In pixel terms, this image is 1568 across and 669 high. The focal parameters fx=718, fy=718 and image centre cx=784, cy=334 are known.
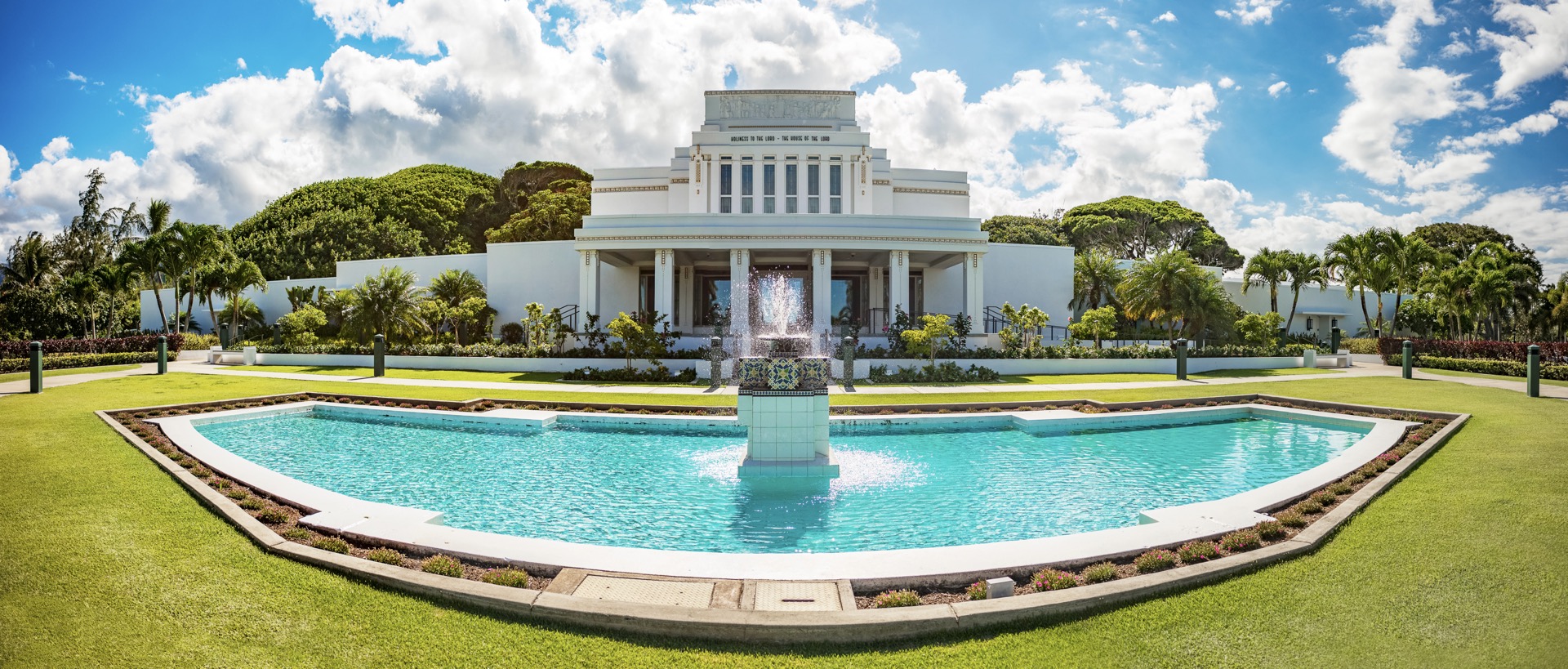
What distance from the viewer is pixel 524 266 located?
2925 centimetres

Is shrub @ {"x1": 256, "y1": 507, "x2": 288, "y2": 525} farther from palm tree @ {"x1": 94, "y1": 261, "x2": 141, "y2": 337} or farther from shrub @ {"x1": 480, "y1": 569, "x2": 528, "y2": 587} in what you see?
palm tree @ {"x1": 94, "y1": 261, "x2": 141, "y2": 337}

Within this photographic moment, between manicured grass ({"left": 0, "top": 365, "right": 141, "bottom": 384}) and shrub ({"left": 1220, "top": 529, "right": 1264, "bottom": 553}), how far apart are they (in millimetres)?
26597

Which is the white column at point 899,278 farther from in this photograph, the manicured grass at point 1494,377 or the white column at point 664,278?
the manicured grass at point 1494,377

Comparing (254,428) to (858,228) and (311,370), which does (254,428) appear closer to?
(311,370)

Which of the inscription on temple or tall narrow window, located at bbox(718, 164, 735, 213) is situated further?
the inscription on temple

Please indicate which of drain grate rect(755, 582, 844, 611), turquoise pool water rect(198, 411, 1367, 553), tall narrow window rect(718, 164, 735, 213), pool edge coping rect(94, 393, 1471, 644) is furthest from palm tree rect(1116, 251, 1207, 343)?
drain grate rect(755, 582, 844, 611)

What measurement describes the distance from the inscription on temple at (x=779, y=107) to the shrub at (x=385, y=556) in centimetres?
2802

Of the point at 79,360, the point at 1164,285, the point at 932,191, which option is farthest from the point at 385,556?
the point at 932,191

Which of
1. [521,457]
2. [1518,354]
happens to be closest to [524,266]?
[521,457]

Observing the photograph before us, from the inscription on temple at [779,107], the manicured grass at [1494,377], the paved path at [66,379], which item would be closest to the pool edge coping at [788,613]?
the paved path at [66,379]

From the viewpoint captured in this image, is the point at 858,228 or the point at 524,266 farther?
the point at 524,266

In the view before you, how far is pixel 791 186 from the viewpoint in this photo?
2950 cm

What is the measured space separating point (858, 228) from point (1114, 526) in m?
17.1

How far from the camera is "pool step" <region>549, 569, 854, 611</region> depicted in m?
4.38
